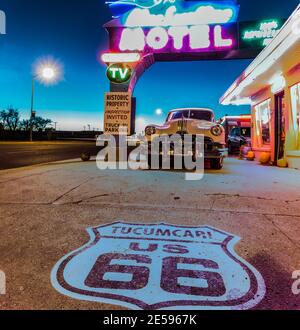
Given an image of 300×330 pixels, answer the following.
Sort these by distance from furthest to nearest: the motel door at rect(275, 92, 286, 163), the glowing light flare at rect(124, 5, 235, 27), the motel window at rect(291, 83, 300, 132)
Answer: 1. the glowing light flare at rect(124, 5, 235, 27)
2. the motel door at rect(275, 92, 286, 163)
3. the motel window at rect(291, 83, 300, 132)

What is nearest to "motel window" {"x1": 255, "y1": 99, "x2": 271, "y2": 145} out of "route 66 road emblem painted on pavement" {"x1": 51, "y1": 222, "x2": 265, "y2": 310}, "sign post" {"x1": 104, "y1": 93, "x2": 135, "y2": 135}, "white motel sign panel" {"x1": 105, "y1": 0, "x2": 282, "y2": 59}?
"white motel sign panel" {"x1": 105, "y1": 0, "x2": 282, "y2": 59}

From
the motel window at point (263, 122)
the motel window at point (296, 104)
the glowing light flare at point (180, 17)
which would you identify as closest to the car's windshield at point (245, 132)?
the motel window at point (263, 122)

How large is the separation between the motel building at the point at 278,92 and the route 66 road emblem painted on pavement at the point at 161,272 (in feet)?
19.8

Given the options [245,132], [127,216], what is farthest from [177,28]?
[127,216]

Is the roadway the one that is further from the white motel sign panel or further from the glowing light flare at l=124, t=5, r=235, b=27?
the glowing light flare at l=124, t=5, r=235, b=27

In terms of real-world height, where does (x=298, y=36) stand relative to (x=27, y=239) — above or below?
above

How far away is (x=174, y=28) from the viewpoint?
1210 cm

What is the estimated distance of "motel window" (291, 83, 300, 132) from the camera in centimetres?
866

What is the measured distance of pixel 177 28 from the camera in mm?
12133
